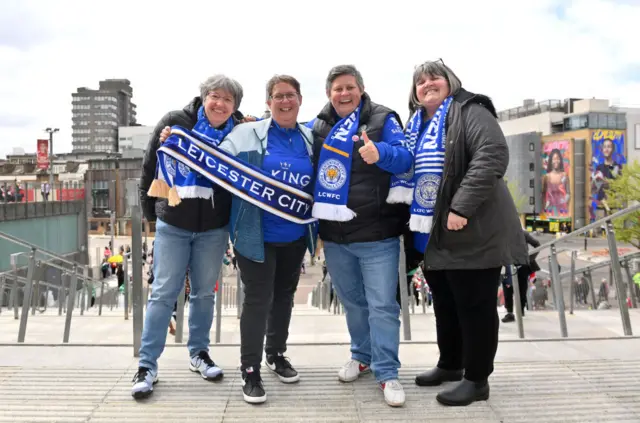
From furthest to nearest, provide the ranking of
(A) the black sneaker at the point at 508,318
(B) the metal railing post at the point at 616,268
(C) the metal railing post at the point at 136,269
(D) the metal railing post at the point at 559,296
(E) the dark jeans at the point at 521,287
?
1. (A) the black sneaker at the point at 508,318
2. (E) the dark jeans at the point at 521,287
3. (D) the metal railing post at the point at 559,296
4. (B) the metal railing post at the point at 616,268
5. (C) the metal railing post at the point at 136,269

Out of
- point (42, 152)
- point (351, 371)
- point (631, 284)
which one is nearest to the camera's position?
point (351, 371)

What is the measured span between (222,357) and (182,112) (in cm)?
165

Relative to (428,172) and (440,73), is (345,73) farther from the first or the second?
(428,172)

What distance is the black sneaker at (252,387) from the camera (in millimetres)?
2828

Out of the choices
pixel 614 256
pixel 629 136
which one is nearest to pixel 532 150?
pixel 629 136

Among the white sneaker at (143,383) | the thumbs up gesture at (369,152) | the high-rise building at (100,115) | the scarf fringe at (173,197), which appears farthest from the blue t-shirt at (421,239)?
the high-rise building at (100,115)

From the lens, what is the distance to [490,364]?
287 centimetres

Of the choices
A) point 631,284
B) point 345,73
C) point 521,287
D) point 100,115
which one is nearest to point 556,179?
point 631,284

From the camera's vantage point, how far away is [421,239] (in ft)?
9.80

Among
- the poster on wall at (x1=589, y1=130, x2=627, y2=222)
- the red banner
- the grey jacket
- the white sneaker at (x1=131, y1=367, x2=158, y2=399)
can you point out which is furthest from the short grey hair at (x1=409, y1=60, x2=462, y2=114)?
the red banner

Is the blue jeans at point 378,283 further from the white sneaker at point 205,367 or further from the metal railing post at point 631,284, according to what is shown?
the metal railing post at point 631,284

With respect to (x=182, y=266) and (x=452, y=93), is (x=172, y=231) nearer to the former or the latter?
(x=182, y=266)

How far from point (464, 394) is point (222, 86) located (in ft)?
7.16

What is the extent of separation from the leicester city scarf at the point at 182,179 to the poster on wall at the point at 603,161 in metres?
55.1
